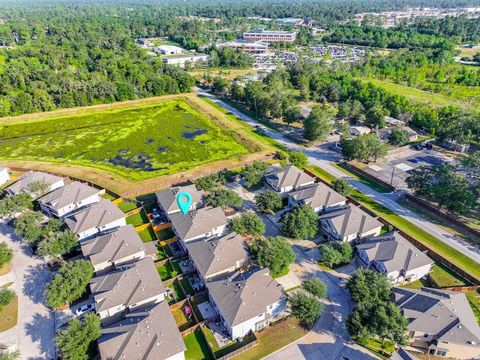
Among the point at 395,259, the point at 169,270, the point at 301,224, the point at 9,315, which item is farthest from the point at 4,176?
the point at 395,259

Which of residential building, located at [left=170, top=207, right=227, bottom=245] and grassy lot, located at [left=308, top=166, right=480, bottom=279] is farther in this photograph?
residential building, located at [left=170, top=207, right=227, bottom=245]

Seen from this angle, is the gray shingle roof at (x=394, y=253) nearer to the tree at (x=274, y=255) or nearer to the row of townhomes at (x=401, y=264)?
the row of townhomes at (x=401, y=264)

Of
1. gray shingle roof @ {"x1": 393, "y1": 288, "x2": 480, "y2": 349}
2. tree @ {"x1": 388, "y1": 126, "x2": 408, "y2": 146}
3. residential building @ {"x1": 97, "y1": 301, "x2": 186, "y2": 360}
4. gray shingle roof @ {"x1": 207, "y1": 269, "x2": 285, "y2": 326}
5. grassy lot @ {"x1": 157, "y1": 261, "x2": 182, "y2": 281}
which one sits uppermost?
tree @ {"x1": 388, "y1": 126, "x2": 408, "y2": 146}

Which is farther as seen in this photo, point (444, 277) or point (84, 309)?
point (444, 277)

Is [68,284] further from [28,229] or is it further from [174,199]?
[174,199]

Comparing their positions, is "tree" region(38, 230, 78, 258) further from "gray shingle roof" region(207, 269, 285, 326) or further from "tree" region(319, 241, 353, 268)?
"tree" region(319, 241, 353, 268)

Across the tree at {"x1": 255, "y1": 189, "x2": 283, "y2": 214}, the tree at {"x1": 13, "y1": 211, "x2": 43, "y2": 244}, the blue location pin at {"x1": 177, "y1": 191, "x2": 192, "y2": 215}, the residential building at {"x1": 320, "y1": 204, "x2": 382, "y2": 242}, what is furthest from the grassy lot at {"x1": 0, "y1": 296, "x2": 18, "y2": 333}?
the residential building at {"x1": 320, "y1": 204, "x2": 382, "y2": 242}
